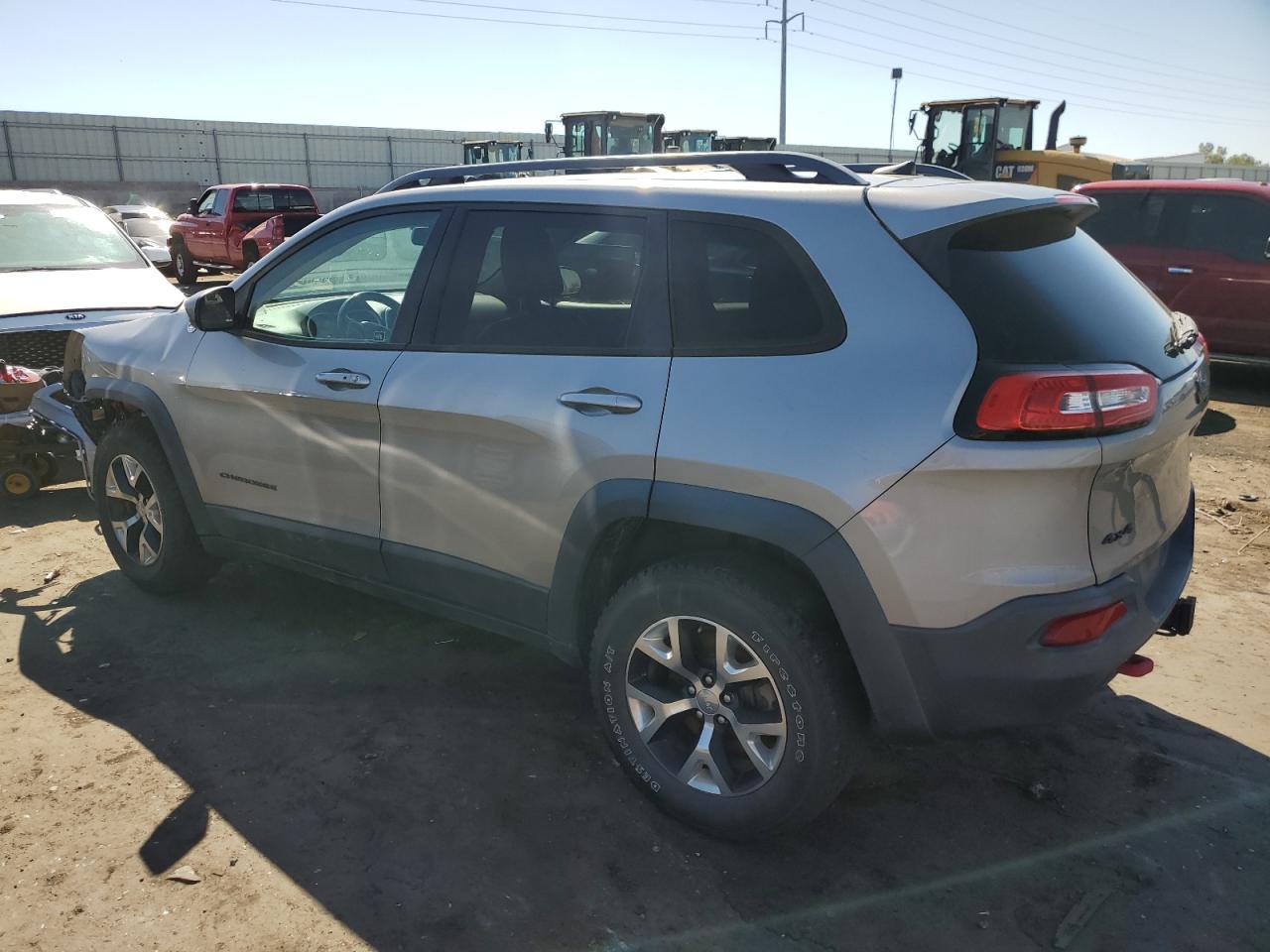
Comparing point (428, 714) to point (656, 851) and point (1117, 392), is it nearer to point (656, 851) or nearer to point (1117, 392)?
point (656, 851)

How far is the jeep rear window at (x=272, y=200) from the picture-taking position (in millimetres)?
18375

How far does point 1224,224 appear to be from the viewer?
8.83 m

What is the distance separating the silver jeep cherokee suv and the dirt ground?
0.31 metres

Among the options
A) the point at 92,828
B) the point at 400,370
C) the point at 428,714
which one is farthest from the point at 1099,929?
the point at 92,828

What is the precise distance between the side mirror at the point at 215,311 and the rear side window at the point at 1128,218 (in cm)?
805

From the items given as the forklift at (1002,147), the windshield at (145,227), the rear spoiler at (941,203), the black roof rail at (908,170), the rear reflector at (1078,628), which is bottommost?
the rear reflector at (1078,628)

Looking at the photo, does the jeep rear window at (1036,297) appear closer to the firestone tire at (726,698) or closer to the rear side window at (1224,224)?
the firestone tire at (726,698)

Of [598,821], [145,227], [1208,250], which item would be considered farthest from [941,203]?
[145,227]

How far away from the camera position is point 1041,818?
2.99 meters

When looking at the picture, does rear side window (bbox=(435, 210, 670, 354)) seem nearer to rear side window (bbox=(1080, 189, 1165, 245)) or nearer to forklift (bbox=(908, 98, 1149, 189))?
rear side window (bbox=(1080, 189, 1165, 245))

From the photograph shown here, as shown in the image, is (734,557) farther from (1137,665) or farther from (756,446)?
(1137,665)

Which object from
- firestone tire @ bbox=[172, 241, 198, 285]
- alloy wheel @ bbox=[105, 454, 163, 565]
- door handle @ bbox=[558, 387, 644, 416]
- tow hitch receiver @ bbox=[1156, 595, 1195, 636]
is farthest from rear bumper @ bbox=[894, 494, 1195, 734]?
firestone tire @ bbox=[172, 241, 198, 285]

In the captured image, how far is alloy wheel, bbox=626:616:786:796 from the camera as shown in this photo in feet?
8.94

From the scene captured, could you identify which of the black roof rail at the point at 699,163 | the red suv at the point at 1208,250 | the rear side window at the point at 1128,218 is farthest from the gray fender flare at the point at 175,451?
the rear side window at the point at 1128,218
